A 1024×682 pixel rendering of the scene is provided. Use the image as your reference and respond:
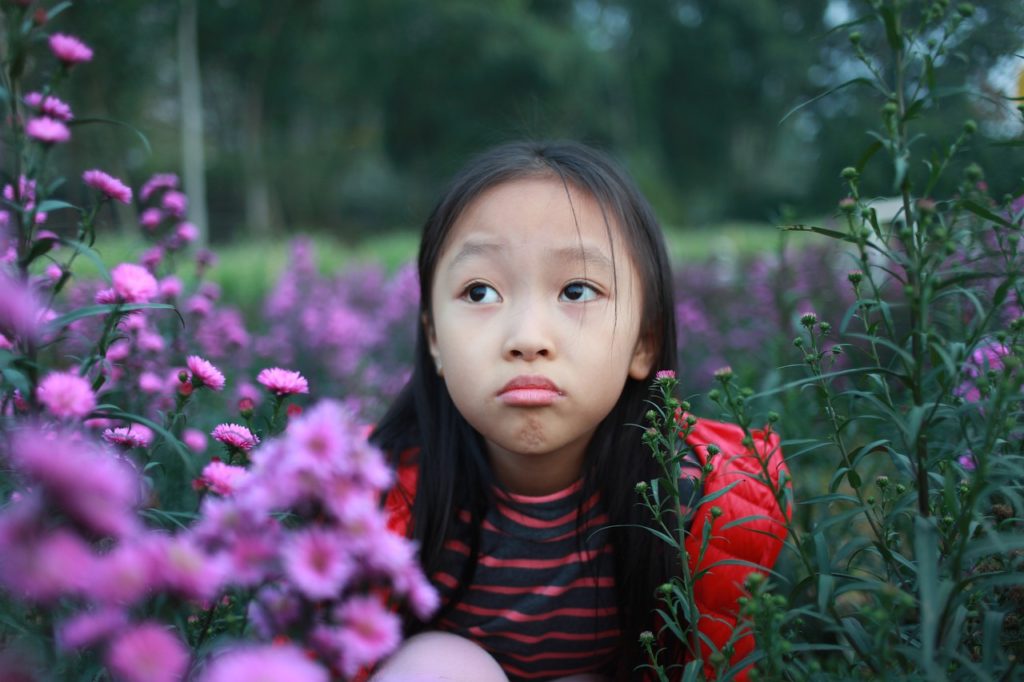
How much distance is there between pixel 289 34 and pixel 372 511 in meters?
25.9

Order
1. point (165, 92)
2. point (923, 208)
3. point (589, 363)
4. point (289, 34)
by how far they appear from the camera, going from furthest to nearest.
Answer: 1. point (289, 34)
2. point (165, 92)
3. point (589, 363)
4. point (923, 208)

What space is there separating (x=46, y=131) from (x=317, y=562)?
0.74 meters

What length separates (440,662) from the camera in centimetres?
166

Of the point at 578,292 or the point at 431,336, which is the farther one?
the point at 431,336

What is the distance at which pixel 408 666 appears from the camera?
1.66 metres

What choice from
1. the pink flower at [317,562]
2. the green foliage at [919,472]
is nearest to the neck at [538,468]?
the green foliage at [919,472]

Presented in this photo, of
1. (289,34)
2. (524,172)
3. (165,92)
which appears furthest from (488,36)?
(524,172)

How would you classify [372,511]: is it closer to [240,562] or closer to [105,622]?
[240,562]

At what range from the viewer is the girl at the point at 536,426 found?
5.25 ft

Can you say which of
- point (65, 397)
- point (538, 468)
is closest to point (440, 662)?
point (538, 468)

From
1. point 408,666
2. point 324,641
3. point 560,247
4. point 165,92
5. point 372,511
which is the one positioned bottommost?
point 408,666

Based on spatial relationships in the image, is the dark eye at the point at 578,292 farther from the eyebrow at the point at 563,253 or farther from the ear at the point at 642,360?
the ear at the point at 642,360

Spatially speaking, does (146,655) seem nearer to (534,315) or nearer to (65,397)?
(65,397)

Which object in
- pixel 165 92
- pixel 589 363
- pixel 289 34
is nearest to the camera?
pixel 589 363
